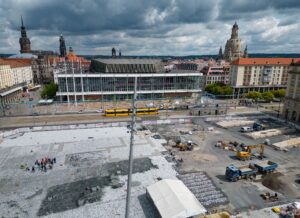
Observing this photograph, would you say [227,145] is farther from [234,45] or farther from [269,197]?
[234,45]

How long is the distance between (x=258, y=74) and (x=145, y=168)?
348 ft

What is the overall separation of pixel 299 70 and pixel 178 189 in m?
63.8

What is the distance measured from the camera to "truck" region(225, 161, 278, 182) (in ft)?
115

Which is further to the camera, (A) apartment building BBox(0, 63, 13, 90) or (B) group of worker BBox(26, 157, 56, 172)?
(A) apartment building BBox(0, 63, 13, 90)

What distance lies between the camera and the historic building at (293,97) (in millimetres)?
69125

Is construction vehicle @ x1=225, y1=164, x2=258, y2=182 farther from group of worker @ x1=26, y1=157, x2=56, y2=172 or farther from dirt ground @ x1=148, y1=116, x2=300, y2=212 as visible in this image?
group of worker @ x1=26, y1=157, x2=56, y2=172

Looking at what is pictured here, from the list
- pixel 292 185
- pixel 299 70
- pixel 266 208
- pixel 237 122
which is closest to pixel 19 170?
pixel 266 208

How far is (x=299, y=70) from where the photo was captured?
68.8 m

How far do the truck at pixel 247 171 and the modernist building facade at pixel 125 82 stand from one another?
222 ft

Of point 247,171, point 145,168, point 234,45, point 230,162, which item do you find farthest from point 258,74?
point 145,168

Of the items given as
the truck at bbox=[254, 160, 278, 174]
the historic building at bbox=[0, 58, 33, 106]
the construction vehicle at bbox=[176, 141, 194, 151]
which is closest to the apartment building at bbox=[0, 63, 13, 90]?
the historic building at bbox=[0, 58, 33, 106]

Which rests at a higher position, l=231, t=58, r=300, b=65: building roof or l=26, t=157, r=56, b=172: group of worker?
l=231, t=58, r=300, b=65: building roof

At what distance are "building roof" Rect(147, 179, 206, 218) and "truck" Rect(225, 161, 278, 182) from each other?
10335 mm

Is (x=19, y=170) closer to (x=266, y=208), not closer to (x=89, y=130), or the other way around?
(x=89, y=130)
